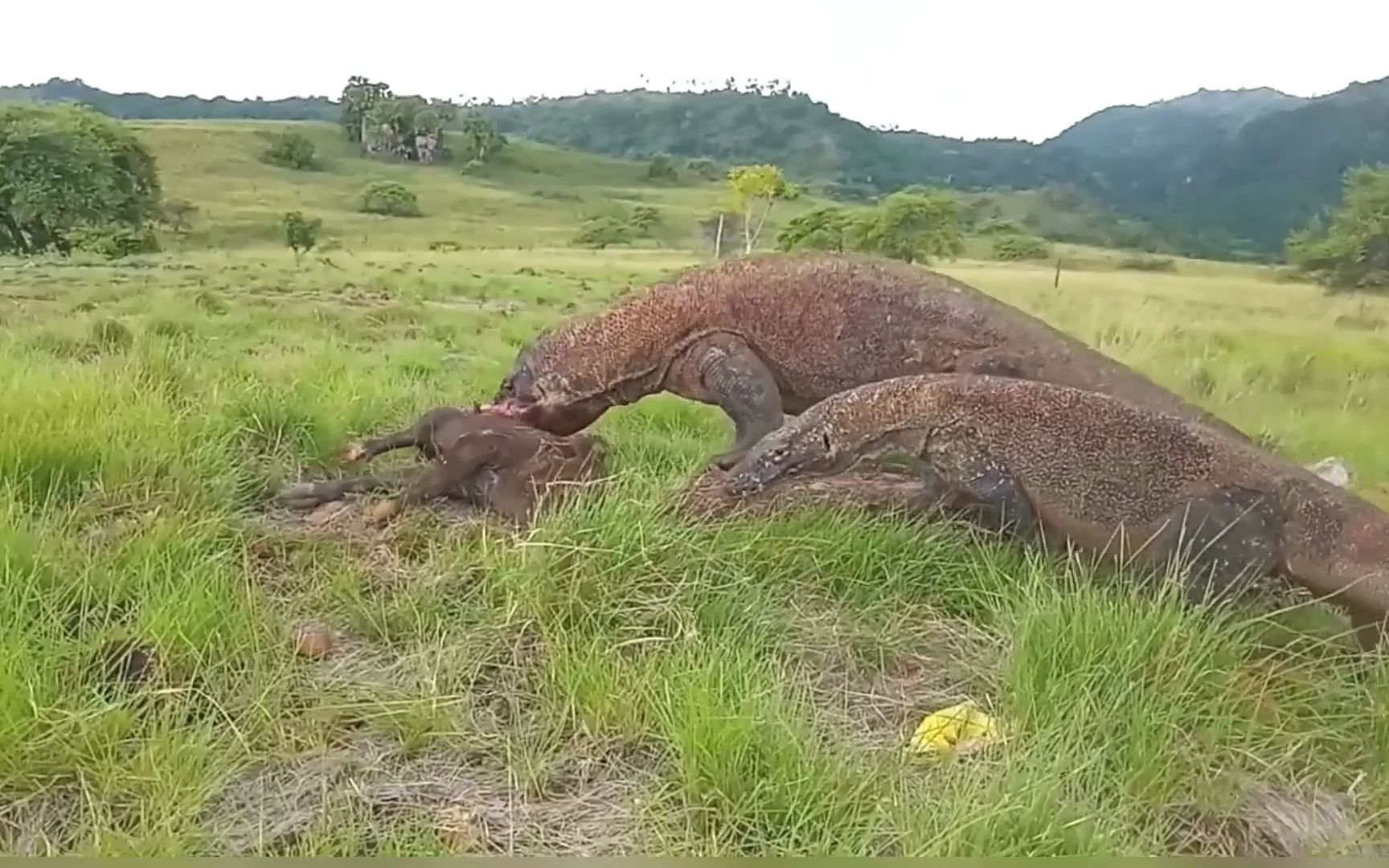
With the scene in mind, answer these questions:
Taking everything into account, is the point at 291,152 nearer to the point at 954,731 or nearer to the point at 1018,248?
the point at 1018,248

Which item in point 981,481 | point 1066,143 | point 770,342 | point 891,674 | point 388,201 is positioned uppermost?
point 1066,143

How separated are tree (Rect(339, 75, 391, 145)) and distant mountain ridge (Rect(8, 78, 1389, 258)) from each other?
0.04m

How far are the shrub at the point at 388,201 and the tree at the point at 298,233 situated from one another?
0.16m

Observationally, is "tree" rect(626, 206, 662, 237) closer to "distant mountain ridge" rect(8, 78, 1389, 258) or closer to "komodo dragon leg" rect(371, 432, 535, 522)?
"distant mountain ridge" rect(8, 78, 1389, 258)

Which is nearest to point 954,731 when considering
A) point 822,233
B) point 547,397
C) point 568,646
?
point 568,646

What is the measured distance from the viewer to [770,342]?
3.20m

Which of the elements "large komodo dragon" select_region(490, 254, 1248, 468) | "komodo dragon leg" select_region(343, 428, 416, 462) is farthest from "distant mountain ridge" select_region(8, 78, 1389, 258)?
"komodo dragon leg" select_region(343, 428, 416, 462)

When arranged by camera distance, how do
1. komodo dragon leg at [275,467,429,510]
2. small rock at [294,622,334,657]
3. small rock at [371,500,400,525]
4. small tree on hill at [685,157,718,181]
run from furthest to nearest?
1. small tree on hill at [685,157,718,181]
2. komodo dragon leg at [275,467,429,510]
3. small rock at [371,500,400,525]
4. small rock at [294,622,334,657]

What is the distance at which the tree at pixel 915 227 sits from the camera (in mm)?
3863

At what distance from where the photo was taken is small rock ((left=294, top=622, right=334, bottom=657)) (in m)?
2.08

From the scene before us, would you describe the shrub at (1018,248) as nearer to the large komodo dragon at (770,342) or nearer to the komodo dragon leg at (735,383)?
the large komodo dragon at (770,342)

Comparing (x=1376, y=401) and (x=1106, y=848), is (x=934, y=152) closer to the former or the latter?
(x=1376, y=401)

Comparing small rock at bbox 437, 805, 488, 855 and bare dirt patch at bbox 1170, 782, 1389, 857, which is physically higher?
small rock at bbox 437, 805, 488, 855

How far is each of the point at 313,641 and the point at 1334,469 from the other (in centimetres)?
240
